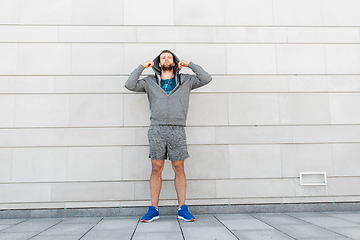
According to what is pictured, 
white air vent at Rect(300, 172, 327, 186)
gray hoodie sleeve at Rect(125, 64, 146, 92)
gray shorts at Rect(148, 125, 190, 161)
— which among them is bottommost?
white air vent at Rect(300, 172, 327, 186)

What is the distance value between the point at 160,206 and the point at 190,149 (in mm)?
878

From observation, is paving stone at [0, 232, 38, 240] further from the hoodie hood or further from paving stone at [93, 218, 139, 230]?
the hoodie hood

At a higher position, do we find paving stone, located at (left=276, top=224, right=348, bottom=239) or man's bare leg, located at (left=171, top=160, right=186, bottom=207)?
man's bare leg, located at (left=171, top=160, right=186, bottom=207)

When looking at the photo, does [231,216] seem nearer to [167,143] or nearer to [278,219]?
[278,219]

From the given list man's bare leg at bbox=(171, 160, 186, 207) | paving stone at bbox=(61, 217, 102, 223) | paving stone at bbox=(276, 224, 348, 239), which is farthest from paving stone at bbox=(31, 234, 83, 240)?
paving stone at bbox=(276, 224, 348, 239)

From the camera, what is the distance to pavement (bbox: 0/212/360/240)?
2199 mm

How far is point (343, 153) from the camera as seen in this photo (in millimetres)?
3287

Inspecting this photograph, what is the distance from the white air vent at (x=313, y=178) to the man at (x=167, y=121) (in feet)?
5.71

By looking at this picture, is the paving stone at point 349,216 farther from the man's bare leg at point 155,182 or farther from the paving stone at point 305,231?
the man's bare leg at point 155,182

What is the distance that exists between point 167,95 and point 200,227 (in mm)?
1566

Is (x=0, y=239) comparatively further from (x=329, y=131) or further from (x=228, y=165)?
(x=329, y=131)

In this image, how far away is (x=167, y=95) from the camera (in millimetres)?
2791

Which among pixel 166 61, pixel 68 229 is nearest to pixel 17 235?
pixel 68 229

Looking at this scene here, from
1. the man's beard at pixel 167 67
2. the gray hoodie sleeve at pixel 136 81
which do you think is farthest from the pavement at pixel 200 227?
the man's beard at pixel 167 67
